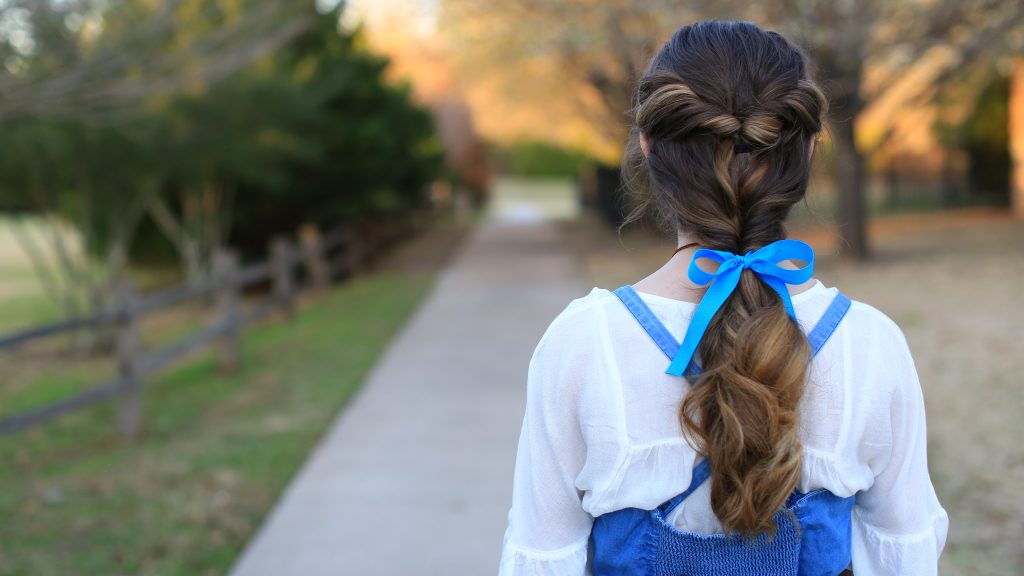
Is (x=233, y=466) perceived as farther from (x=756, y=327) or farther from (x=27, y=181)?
(x=27, y=181)

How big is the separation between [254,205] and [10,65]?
9.87 m

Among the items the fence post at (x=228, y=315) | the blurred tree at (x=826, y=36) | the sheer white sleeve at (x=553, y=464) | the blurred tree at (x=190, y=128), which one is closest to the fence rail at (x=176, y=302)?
the fence post at (x=228, y=315)

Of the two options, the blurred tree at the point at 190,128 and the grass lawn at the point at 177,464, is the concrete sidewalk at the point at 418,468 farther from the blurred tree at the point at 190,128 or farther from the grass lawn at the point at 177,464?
the blurred tree at the point at 190,128

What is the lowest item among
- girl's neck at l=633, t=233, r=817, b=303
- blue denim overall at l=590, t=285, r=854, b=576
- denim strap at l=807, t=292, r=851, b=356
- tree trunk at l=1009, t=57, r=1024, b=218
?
tree trunk at l=1009, t=57, r=1024, b=218

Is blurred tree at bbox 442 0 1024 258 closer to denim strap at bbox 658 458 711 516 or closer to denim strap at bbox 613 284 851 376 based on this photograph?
denim strap at bbox 613 284 851 376

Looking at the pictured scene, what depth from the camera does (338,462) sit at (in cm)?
571

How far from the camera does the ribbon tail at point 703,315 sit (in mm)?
1395

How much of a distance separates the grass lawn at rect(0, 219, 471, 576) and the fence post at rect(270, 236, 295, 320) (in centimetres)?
167

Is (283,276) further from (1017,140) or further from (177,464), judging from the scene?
(1017,140)

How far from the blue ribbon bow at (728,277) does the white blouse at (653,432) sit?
39 millimetres

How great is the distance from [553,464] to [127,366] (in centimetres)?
572

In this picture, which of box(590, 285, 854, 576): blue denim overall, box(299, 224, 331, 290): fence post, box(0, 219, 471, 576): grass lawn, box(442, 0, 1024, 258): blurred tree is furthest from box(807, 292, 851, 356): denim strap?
box(299, 224, 331, 290): fence post

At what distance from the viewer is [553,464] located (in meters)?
1.49

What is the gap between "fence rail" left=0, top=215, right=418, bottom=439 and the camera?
6037mm
